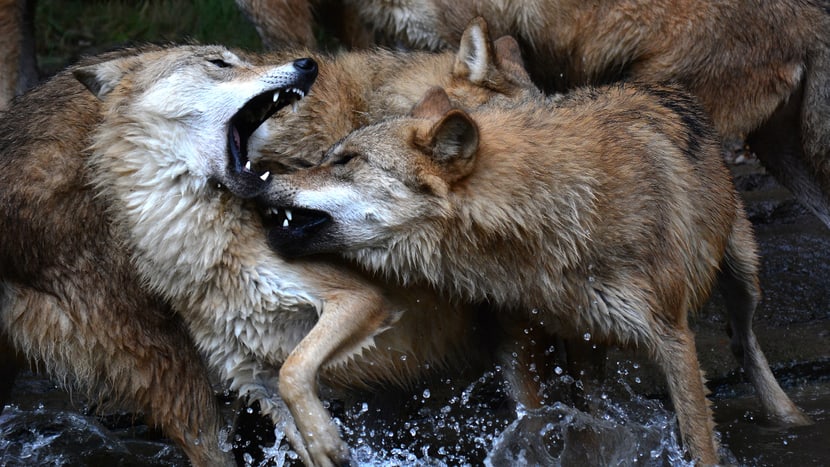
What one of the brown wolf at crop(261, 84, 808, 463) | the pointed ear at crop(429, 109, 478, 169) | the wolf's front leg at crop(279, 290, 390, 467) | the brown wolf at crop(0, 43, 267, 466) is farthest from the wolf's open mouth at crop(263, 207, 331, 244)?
the brown wolf at crop(0, 43, 267, 466)

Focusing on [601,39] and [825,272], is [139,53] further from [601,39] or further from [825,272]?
[825,272]

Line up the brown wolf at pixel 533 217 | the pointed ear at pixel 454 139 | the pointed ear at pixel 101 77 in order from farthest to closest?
the pointed ear at pixel 101 77 < the brown wolf at pixel 533 217 < the pointed ear at pixel 454 139

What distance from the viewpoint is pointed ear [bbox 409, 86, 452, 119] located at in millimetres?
5228

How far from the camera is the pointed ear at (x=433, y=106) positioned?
523 cm

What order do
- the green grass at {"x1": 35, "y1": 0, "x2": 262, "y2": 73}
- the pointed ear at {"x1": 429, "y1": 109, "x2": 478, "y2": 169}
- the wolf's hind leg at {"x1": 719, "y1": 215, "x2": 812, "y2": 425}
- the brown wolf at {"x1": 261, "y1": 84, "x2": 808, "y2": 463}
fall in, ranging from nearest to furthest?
1. the pointed ear at {"x1": 429, "y1": 109, "x2": 478, "y2": 169}
2. the brown wolf at {"x1": 261, "y1": 84, "x2": 808, "y2": 463}
3. the wolf's hind leg at {"x1": 719, "y1": 215, "x2": 812, "y2": 425}
4. the green grass at {"x1": 35, "y1": 0, "x2": 262, "y2": 73}

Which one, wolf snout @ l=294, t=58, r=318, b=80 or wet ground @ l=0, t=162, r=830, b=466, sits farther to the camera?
wet ground @ l=0, t=162, r=830, b=466

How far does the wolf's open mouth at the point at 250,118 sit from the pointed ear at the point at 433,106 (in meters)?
0.54

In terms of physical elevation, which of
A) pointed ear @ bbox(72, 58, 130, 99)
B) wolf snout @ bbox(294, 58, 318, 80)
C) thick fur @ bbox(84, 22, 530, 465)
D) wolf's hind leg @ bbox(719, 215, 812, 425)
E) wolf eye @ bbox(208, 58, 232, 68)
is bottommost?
wolf's hind leg @ bbox(719, 215, 812, 425)

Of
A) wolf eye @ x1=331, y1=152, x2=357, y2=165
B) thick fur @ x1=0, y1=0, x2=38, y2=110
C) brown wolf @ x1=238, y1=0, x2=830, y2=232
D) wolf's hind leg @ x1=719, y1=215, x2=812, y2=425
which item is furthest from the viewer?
thick fur @ x1=0, y1=0, x2=38, y2=110

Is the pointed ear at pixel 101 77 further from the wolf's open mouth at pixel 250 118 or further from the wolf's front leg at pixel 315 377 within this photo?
the wolf's front leg at pixel 315 377

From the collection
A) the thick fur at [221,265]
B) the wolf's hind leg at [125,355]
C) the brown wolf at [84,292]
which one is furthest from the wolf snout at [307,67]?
the wolf's hind leg at [125,355]

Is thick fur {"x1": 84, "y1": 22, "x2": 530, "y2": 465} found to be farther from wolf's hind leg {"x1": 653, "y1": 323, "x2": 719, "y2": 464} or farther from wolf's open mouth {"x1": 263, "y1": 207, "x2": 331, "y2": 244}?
wolf's hind leg {"x1": 653, "y1": 323, "x2": 719, "y2": 464}

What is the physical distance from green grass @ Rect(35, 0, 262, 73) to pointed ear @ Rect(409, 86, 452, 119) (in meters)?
5.16

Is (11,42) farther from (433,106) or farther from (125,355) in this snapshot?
(433,106)
